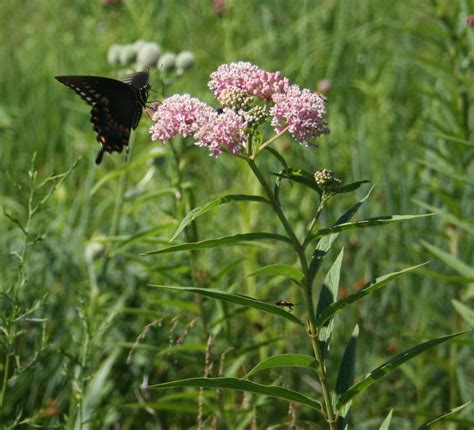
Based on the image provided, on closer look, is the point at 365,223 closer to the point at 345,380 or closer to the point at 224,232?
the point at 345,380

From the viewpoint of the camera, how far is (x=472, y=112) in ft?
14.0

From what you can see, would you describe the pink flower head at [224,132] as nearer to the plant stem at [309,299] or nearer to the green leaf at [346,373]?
the plant stem at [309,299]

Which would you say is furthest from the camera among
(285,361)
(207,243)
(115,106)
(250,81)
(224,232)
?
(224,232)

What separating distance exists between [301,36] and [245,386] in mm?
3931

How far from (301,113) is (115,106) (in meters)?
0.95

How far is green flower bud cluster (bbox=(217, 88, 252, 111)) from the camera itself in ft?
5.99

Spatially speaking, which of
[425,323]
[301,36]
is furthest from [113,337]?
[301,36]

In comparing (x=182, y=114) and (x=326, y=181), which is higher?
(x=182, y=114)

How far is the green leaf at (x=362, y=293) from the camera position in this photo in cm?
163

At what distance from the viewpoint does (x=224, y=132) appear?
174 centimetres

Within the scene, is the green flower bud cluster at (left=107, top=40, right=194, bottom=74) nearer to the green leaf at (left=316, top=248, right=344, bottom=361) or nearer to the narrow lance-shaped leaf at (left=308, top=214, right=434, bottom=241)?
the green leaf at (left=316, top=248, right=344, bottom=361)

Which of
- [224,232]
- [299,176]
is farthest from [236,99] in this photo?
[224,232]

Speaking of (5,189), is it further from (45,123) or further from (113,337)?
(113,337)

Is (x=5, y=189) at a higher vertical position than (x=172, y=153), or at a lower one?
higher
